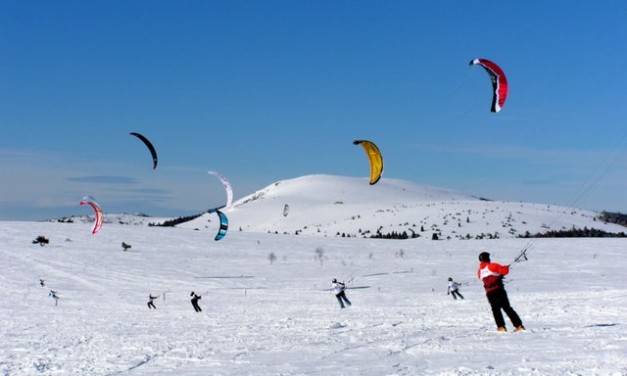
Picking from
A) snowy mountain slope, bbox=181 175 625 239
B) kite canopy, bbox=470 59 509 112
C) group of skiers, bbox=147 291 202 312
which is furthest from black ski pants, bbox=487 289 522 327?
snowy mountain slope, bbox=181 175 625 239

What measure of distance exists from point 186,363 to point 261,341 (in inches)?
89.3

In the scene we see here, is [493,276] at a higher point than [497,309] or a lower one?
higher

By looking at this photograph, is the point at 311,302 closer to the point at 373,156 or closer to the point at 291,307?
the point at 291,307

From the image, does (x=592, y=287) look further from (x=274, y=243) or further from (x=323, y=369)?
(x=274, y=243)

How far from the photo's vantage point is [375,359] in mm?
8750

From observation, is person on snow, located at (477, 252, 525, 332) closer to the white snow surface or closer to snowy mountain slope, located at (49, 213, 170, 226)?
the white snow surface

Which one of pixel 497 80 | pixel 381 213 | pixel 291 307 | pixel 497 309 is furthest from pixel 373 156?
pixel 381 213

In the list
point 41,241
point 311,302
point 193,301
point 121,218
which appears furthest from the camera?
point 121,218

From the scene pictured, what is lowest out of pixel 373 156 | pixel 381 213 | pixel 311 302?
pixel 311 302

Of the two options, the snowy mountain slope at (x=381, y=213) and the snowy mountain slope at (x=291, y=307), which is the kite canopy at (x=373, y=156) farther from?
the snowy mountain slope at (x=381, y=213)

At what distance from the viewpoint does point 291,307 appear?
67.2 feet

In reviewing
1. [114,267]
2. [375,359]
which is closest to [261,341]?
[375,359]

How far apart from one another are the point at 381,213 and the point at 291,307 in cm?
4980

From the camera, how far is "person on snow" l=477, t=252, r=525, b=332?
36.7 feet
